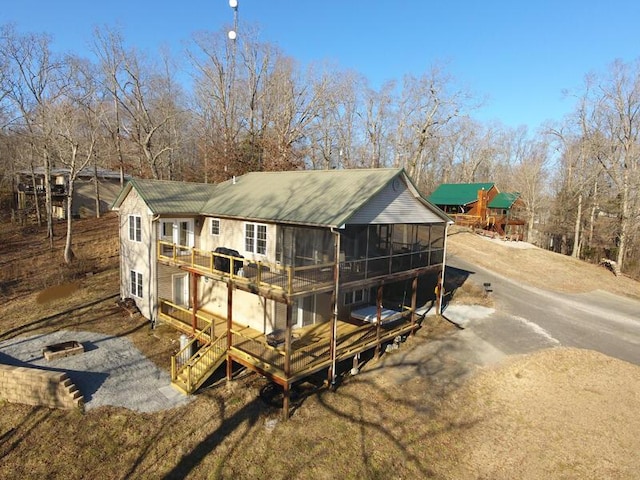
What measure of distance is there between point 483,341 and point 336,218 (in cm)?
988

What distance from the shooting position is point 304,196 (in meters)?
16.7

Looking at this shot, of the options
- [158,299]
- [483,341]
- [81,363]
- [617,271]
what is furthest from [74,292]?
[617,271]

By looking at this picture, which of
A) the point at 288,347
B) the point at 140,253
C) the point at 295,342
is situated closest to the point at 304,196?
the point at 295,342

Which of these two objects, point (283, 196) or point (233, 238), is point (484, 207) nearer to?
point (283, 196)

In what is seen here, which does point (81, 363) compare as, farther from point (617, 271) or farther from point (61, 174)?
point (617, 271)

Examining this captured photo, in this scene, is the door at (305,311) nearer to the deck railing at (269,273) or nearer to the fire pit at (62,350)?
the deck railing at (269,273)

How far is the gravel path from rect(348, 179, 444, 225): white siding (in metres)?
9.55

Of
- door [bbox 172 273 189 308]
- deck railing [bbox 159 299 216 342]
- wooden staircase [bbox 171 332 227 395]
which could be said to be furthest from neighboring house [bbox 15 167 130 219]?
wooden staircase [bbox 171 332 227 395]

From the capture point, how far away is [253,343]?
51.5 ft

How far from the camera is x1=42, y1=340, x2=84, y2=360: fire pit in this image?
16052 millimetres

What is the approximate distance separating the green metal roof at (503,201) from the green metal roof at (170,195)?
122ft

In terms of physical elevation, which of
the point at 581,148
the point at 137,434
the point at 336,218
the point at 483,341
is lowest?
the point at 137,434

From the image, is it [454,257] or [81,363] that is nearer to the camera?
[81,363]

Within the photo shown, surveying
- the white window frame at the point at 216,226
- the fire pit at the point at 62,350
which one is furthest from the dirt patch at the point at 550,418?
the fire pit at the point at 62,350
